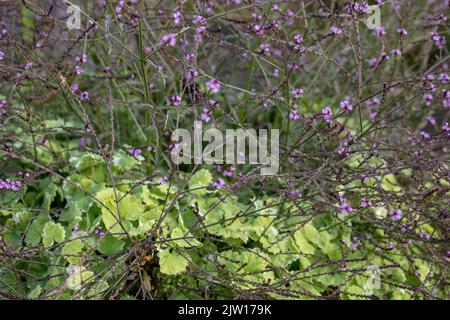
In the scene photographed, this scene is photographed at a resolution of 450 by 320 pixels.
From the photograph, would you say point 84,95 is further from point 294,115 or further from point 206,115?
point 294,115

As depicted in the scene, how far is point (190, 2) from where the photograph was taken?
330 centimetres

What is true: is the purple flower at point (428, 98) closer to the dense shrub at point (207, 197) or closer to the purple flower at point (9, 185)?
the dense shrub at point (207, 197)

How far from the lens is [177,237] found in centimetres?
229

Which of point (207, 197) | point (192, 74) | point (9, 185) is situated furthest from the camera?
point (207, 197)

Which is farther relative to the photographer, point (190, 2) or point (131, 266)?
point (190, 2)

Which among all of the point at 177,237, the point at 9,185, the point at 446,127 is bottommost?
the point at 177,237

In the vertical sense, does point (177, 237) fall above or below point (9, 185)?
below

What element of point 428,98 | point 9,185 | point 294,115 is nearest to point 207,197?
point 294,115

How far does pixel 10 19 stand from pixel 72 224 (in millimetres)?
1381

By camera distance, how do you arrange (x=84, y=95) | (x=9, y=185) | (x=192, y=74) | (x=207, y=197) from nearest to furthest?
(x=9, y=185), (x=192, y=74), (x=84, y=95), (x=207, y=197)
